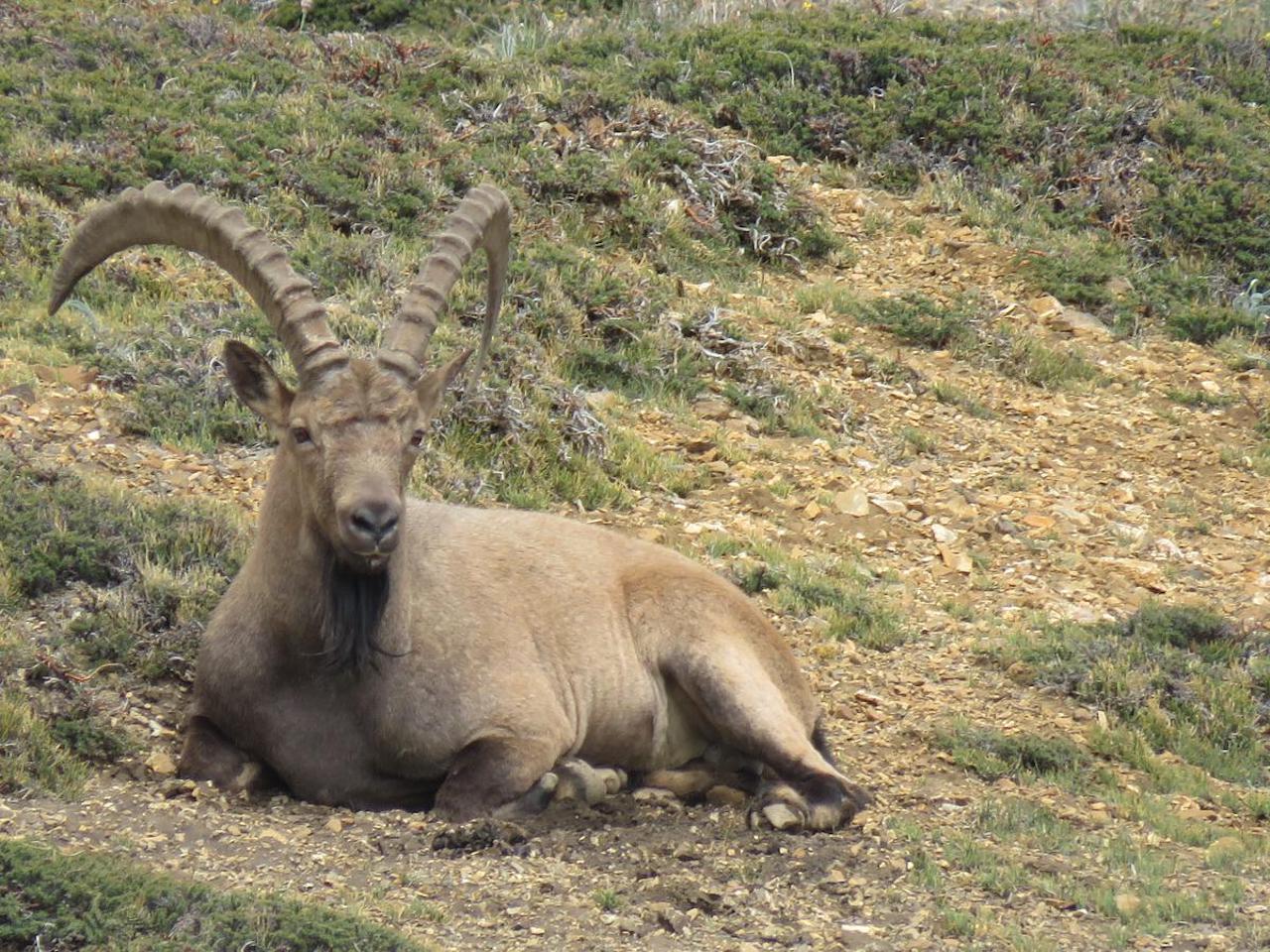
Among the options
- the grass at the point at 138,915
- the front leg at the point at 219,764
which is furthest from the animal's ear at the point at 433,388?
the grass at the point at 138,915

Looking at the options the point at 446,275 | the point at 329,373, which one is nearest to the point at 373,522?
the point at 329,373

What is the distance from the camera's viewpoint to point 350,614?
24.5ft

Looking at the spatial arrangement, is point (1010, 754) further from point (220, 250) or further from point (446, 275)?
point (220, 250)

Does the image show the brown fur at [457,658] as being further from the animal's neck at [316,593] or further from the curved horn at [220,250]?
the curved horn at [220,250]

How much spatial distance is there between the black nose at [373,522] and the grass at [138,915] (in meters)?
1.60

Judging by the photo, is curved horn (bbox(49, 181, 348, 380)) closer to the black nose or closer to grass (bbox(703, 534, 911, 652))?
the black nose

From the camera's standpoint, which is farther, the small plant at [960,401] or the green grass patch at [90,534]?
the small plant at [960,401]

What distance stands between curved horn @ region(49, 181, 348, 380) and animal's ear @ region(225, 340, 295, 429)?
137 mm

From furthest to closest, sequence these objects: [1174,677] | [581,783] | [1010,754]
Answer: [1174,677] → [1010,754] → [581,783]

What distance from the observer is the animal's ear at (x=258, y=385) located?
25.0ft

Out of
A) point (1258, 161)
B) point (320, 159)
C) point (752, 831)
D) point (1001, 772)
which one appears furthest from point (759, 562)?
point (1258, 161)

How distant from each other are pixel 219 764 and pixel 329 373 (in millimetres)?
1721

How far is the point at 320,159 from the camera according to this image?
15.4 m

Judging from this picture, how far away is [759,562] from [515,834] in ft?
14.7
